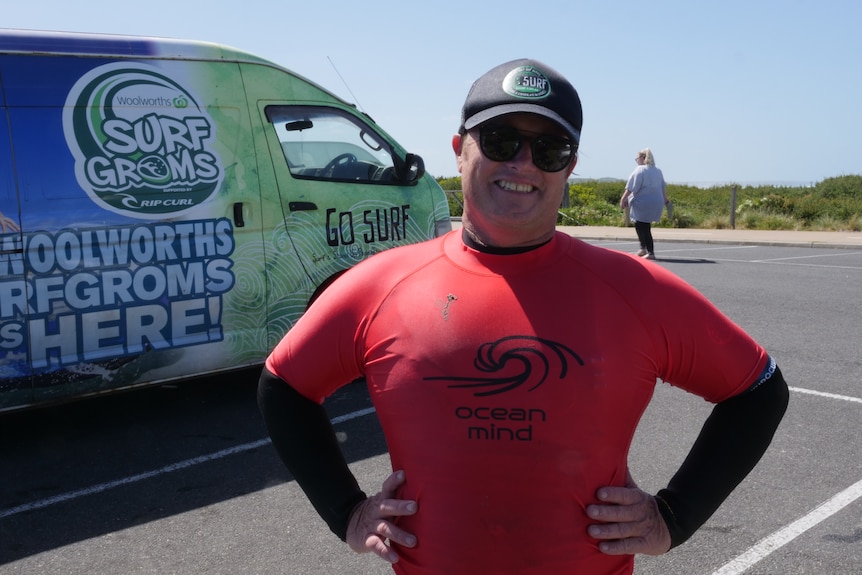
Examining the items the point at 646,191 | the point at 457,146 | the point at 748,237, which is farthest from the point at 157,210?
the point at 748,237

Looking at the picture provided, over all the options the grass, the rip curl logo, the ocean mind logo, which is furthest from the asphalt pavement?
the rip curl logo

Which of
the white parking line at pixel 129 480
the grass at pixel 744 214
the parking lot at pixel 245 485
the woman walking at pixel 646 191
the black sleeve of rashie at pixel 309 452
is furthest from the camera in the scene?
the grass at pixel 744 214

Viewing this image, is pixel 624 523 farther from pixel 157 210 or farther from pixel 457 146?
pixel 157 210

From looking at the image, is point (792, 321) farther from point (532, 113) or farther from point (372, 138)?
point (532, 113)

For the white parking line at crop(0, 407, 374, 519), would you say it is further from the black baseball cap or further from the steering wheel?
the black baseball cap

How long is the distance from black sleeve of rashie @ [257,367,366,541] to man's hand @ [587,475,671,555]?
1.78 ft

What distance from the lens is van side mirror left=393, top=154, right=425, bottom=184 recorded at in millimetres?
6391

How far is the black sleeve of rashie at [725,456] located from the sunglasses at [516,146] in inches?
25.4

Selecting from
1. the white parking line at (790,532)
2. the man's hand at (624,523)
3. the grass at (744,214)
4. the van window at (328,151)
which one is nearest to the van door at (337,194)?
the van window at (328,151)

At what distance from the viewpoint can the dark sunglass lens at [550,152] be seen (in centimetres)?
184

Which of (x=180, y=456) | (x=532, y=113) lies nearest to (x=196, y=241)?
(x=180, y=456)

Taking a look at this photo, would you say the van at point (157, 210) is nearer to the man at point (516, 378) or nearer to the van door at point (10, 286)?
the van door at point (10, 286)

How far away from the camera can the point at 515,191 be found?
72.7 inches

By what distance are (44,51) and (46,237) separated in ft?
3.55
